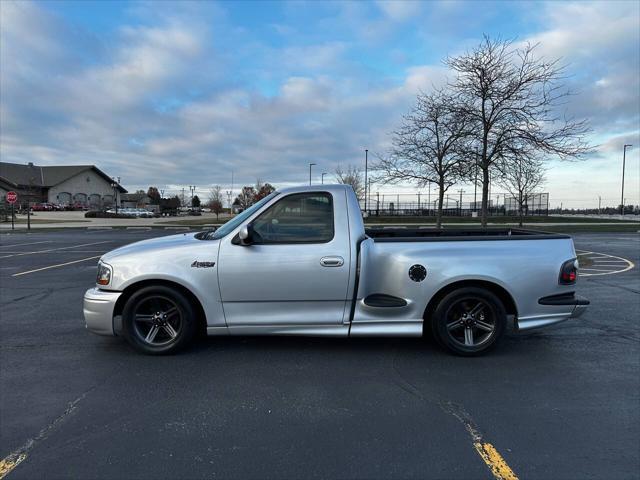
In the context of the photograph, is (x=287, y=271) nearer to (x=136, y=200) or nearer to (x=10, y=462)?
(x=10, y=462)

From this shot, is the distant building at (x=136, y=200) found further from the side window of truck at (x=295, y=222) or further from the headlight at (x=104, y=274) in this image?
the side window of truck at (x=295, y=222)

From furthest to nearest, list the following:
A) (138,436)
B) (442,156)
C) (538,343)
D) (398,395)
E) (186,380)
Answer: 1. (442,156)
2. (538,343)
3. (186,380)
4. (398,395)
5. (138,436)

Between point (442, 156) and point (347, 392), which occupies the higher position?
point (442, 156)

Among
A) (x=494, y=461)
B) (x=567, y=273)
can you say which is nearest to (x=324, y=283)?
(x=494, y=461)

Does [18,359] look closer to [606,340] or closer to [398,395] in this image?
[398,395]

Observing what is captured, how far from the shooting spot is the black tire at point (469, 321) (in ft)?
14.5

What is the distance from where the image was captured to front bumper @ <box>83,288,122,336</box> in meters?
4.42

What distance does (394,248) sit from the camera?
4.52 m

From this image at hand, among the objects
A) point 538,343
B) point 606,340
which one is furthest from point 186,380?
point 606,340

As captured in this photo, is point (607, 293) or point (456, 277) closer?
point (456, 277)

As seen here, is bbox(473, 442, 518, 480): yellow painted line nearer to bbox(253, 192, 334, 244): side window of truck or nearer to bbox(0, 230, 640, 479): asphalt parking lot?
bbox(0, 230, 640, 479): asphalt parking lot

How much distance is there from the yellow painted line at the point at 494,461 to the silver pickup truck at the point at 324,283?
5.43ft

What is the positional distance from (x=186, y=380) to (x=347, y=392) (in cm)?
151

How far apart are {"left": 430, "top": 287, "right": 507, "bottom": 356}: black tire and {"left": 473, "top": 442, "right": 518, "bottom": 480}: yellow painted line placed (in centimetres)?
163
